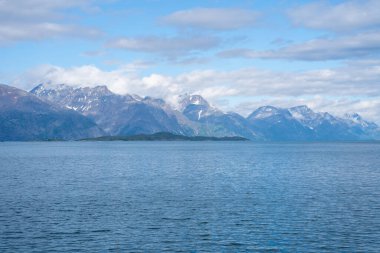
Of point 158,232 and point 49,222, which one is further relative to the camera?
point 49,222

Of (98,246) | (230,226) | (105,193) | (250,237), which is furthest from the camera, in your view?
(105,193)

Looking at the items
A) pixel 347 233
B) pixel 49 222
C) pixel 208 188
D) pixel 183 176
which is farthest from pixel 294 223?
pixel 183 176

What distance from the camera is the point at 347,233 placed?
6231cm

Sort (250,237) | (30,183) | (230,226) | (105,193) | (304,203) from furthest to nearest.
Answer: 1. (30,183)
2. (105,193)
3. (304,203)
4. (230,226)
5. (250,237)

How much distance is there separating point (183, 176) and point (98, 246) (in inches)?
3194

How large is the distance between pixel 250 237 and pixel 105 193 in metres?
44.8

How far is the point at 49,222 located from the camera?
68.3 meters

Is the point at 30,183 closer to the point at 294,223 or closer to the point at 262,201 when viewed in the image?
the point at 262,201

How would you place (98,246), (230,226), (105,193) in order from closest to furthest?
(98,246), (230,226), (105,193)

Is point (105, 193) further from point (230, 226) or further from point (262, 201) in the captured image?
point (230, 226)

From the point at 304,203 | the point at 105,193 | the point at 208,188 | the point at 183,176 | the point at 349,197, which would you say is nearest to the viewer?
the point at 304,203

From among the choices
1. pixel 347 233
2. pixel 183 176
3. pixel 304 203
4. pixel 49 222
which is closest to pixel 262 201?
pixel 304 203

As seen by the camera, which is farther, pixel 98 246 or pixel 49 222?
pixel 49 222

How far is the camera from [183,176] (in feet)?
451
